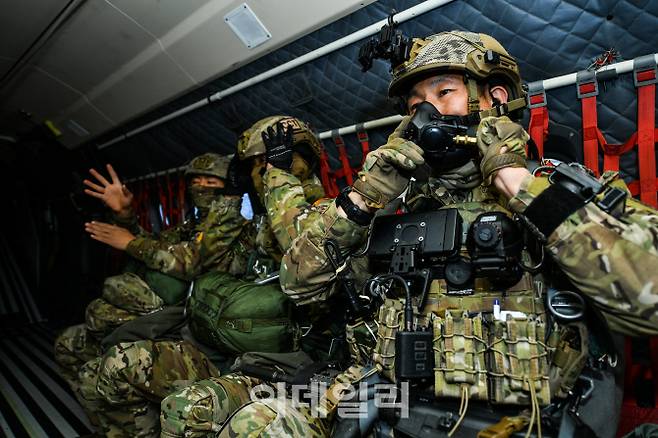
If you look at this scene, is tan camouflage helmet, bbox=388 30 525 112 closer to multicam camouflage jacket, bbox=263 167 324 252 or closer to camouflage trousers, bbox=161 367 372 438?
multicam camouflage jacket, bbox=263 167 324 252

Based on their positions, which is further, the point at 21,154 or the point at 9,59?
the point at 21,154

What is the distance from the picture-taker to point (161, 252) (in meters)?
2.65

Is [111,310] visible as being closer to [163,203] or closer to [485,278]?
[163,203]

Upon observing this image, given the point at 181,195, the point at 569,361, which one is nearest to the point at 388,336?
the point at 569,361

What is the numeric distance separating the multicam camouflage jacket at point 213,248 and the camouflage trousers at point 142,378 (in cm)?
50

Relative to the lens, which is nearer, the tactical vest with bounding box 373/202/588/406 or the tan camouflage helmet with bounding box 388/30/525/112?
the tactical vest with bounding box 373/202/588/406

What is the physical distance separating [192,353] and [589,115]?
204cm

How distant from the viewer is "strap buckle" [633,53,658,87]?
60.3 inches

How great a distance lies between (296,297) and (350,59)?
1246 mm

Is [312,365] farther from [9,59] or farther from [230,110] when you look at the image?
[9,59]

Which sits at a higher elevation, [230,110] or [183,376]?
[230,110]

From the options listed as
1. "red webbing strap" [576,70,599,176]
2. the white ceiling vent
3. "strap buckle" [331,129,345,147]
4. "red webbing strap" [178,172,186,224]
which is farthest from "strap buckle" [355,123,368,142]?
"red webbing strap" [178,172,186,224]

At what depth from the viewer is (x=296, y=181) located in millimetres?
2127

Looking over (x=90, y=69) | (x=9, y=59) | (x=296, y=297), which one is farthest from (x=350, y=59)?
(x=9, y=59)
